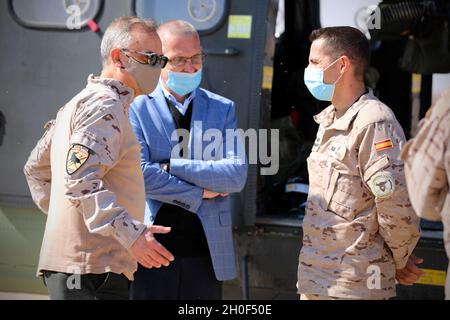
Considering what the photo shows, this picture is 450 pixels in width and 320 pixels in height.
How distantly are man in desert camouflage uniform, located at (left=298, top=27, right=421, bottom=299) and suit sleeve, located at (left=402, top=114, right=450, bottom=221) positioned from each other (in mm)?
537

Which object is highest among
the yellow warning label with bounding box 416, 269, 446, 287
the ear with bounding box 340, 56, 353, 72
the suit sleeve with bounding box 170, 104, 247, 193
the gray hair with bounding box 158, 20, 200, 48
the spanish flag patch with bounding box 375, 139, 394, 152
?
the gray hair with bounding box 158, 20, 200, 48

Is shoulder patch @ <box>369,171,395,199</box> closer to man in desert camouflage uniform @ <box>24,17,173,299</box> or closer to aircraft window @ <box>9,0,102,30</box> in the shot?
man in desert camouflage uniform @ <box>24,17,173,299</box>

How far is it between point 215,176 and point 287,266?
102cm

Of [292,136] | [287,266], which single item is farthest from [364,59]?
[292,136]

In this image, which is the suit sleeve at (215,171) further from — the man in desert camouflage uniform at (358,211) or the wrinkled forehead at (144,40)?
the wrinkled forehead at (144,40)

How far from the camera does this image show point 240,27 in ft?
14.0

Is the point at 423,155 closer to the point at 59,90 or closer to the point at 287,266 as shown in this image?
the point at 287,266

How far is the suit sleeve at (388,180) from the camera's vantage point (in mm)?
2783

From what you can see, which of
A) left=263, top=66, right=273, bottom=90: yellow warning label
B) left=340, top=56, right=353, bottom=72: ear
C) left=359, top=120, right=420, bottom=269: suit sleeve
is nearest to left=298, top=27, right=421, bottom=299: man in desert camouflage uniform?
left=359, top=120, right=420, bottom=269: suit sleeve

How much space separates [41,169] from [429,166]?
5.12 ft

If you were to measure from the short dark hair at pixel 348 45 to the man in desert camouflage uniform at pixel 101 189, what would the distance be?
2.40 feet

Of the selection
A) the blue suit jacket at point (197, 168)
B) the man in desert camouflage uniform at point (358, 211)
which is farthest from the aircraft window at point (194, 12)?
the man in desert camouflage uniform at point (358, 211)

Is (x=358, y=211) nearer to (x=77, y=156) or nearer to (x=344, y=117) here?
(x=344, y=117)

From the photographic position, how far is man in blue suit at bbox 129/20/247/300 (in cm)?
340
